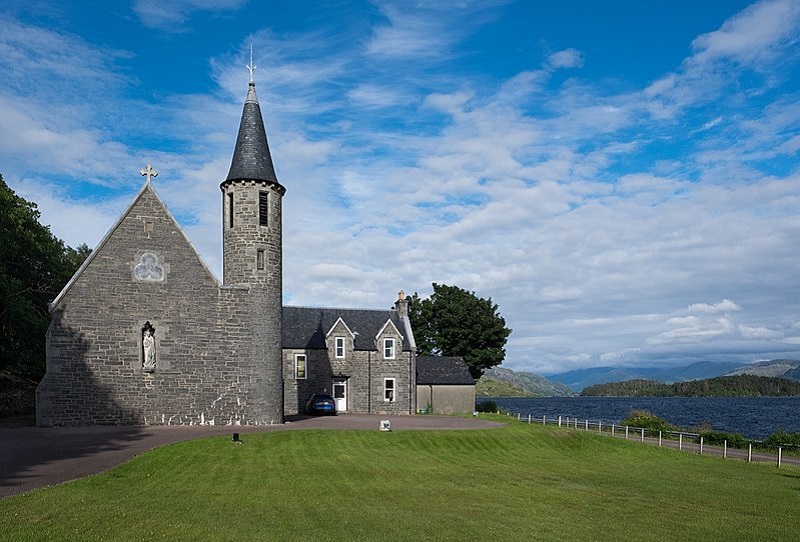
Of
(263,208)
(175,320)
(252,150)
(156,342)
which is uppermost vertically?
(252,150)

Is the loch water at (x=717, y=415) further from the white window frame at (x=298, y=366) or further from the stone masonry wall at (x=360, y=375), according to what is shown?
the white window frame at (x=298, y=366)

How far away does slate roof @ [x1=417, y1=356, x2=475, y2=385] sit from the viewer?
53.3 meters

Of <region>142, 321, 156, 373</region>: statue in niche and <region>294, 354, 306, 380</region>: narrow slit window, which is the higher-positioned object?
<region>142, 321, 156, 373</region>: statue in niche

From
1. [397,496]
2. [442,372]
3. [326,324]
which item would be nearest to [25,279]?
[326,324]

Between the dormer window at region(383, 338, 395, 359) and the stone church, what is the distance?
16.1m

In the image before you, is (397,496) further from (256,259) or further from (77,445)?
(256,259)

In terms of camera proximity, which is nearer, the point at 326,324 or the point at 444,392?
the point at 326,324

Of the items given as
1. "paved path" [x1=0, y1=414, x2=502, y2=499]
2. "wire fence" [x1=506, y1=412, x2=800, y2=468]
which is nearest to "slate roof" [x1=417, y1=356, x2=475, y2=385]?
"wire fence" [x1=506, y1=412, x2=800, y2=468]

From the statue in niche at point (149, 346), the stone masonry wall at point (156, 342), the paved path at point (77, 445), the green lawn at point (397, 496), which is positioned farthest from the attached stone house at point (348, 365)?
the green lawn at point (397, 496)

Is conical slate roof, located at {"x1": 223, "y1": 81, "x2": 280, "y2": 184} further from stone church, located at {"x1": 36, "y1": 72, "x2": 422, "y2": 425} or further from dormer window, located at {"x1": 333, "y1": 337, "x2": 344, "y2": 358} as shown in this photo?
dormer window, located at {"x1": 333, "y1": 337, "x2": 344, "y2": 358}

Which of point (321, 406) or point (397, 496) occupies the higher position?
point (397, 496)

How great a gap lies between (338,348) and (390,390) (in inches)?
198

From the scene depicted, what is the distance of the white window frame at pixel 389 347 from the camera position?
164 ft

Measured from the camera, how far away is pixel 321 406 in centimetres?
4491
